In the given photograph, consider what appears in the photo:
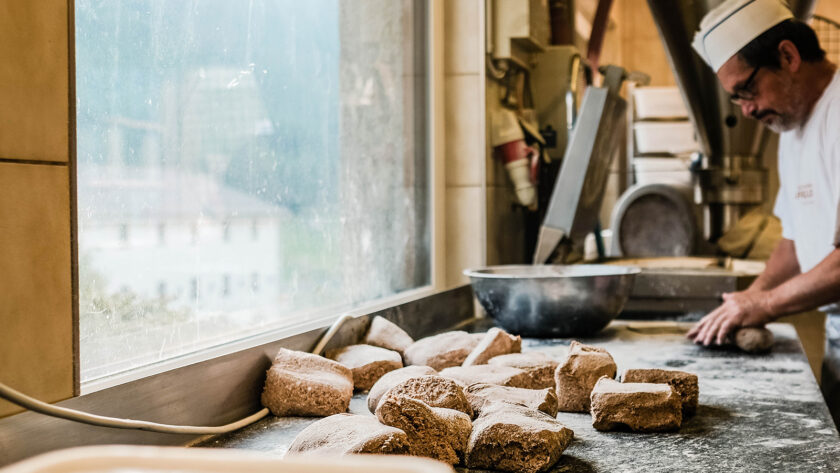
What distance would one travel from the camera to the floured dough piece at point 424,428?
0.90m

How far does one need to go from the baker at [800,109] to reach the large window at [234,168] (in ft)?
2.92

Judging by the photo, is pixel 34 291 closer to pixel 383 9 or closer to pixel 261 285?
pixel 261 285

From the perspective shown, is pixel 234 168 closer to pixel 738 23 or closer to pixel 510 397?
pixel 510 397

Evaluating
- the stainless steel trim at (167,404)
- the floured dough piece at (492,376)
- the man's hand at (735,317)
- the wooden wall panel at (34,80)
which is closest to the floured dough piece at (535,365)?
the floured dough piece at (492,376)

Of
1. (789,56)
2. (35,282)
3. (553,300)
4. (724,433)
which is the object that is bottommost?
(724,433)

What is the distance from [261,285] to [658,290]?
1350 millimetres

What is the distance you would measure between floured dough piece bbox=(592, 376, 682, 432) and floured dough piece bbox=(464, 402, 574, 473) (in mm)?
151

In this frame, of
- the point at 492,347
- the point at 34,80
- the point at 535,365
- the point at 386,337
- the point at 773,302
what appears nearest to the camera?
the point at 34,80

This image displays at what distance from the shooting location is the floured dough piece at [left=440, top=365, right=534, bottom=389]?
4.04 ft

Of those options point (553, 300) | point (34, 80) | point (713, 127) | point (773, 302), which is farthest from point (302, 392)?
point (713, 127)

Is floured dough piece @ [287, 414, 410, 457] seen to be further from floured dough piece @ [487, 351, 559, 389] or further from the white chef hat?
the white chef hat

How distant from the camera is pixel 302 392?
1161 millimetres

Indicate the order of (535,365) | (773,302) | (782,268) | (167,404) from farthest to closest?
(782,268), (773,302), (535,365), (167,404)

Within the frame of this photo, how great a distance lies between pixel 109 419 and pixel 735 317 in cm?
142
